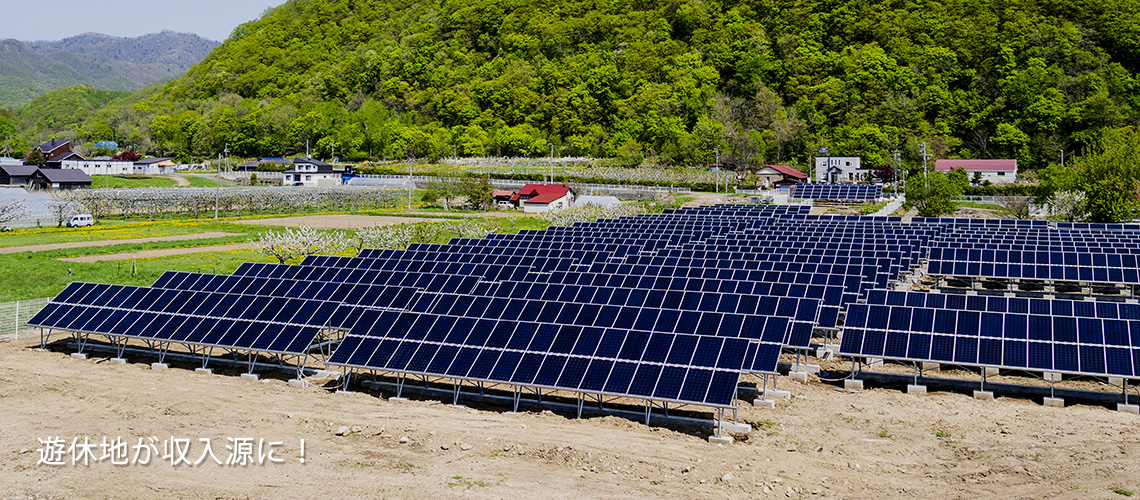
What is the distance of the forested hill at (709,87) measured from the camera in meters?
122

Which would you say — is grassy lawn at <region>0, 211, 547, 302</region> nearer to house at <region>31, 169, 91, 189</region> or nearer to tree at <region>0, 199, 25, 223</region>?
tree at <region>0, 199, 25, 223</region>

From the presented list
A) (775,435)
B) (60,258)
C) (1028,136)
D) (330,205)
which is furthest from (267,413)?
(1028,136)

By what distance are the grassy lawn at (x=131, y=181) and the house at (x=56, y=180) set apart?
11.7m

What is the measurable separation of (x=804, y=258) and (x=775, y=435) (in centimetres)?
1853

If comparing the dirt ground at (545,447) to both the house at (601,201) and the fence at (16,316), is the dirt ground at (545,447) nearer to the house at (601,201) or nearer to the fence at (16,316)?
the fence at (16,316)

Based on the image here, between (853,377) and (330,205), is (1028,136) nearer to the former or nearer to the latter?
(330,205)

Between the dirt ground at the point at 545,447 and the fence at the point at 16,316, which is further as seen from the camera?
the fence at the point at 16,316

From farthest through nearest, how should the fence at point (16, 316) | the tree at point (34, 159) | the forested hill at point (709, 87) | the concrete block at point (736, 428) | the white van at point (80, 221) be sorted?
the forested hill at point (709, 87) < the tree at point (34, 159) < the white van at point (80, 221) < the fence at point (16, 316) < the concrete block at point (736, 428)

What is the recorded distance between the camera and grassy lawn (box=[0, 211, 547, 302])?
3322cm

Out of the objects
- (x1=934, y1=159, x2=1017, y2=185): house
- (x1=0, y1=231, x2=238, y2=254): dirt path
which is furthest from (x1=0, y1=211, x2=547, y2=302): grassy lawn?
(x1=934, y1=159, x2=1017, y2=185): house

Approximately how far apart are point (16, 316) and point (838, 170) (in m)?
95.1

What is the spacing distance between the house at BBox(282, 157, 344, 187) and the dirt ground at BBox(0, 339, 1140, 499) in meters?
102

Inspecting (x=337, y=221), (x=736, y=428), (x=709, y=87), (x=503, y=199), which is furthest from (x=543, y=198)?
(x=709, y=87)

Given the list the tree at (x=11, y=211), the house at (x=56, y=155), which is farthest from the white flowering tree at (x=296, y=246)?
the house at (x=56, y=155)
